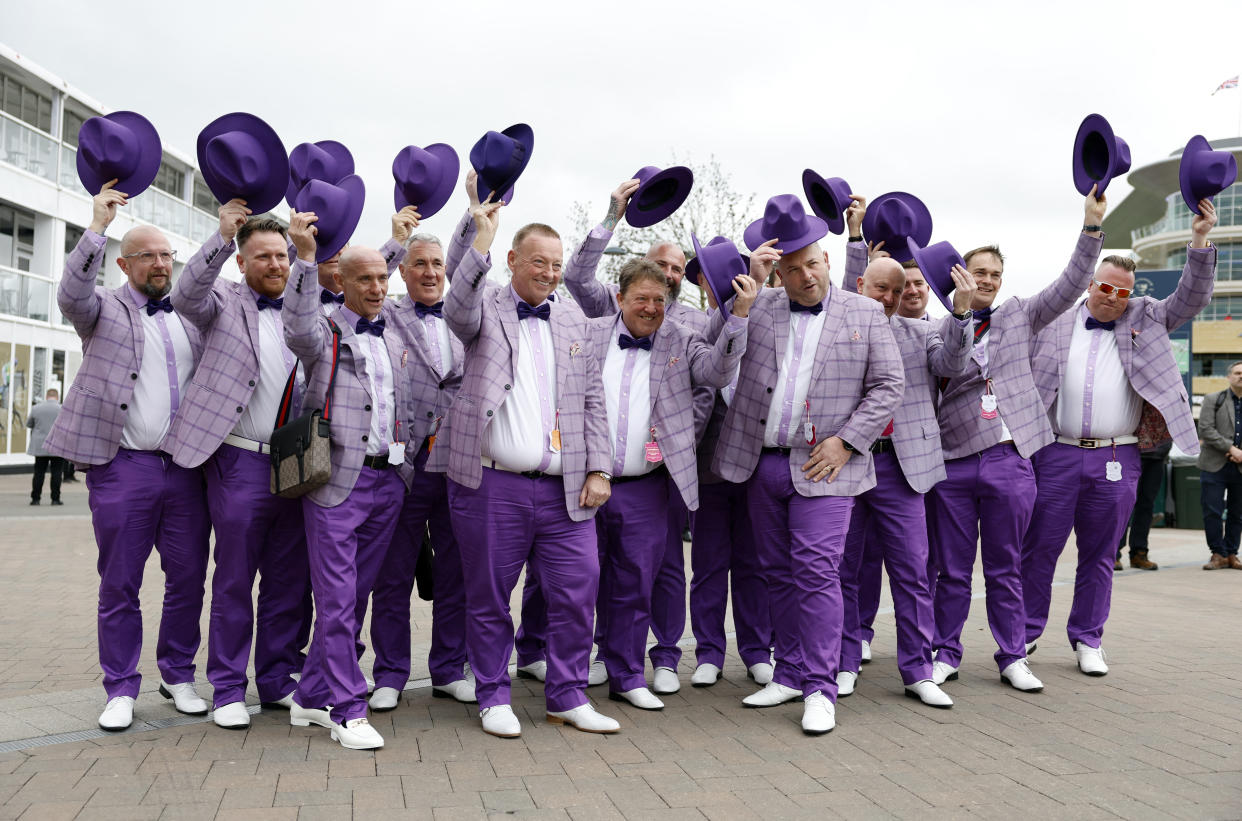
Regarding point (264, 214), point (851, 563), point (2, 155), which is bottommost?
point (851, 563)

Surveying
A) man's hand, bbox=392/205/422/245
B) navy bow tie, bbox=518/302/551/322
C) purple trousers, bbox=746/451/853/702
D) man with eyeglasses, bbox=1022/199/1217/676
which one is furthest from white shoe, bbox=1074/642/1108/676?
man's hand, bbox=392/205/422/245

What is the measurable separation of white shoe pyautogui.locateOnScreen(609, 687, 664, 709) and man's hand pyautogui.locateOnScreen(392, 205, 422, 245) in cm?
252

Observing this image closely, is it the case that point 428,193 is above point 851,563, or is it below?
above

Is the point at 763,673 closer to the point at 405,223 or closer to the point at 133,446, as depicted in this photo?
the point at 405,223

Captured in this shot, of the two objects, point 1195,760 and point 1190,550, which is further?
point 1190,550

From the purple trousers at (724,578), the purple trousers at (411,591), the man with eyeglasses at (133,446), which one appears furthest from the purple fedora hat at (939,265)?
the man with eyeglasses at (133,446)

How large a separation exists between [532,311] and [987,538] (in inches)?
111

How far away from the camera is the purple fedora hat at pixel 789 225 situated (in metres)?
5.19

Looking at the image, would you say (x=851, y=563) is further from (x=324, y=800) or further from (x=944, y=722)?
(x=324, y=800)

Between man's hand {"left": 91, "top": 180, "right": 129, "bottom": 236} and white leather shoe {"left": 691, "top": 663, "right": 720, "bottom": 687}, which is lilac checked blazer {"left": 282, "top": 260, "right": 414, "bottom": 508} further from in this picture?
white leather shoe {"left": 691, "top": 663, "right": 720, "bottom": 687}

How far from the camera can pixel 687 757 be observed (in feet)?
14.7

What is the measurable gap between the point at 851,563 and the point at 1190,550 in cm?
1007

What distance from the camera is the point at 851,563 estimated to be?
5.88 meters

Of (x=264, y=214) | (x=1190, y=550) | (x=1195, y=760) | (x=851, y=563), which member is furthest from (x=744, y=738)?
(x=1190, y=550)
